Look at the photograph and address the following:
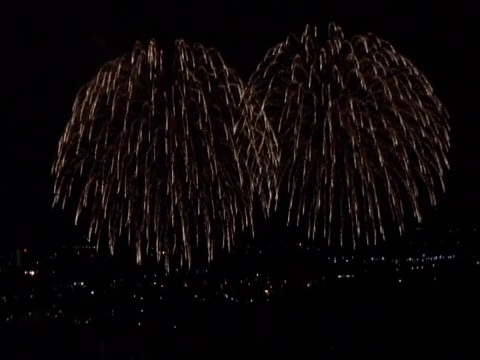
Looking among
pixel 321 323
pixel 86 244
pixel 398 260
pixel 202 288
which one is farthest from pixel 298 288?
pixel 86 244

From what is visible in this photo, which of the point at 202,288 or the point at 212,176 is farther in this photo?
the point at 202,288

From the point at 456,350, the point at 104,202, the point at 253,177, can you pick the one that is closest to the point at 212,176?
the point at 253,177

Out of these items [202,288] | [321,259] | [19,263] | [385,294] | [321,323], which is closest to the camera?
[321,323]

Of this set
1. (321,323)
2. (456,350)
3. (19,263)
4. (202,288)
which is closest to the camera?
(456,350)

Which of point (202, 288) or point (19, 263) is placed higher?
point (19, 263)

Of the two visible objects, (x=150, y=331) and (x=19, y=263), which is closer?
(x=150, y=331)

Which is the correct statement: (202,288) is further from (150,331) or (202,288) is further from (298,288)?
(150,331)

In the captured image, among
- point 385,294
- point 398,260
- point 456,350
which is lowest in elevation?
point 456,350

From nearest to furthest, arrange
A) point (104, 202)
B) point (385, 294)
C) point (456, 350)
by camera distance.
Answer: point (456, 350), point (385, 294), point (104, 202)

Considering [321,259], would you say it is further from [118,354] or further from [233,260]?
[118,354]
